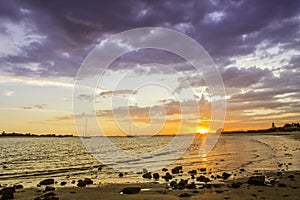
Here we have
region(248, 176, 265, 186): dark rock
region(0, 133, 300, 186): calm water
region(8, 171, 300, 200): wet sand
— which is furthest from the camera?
region(0, 133, 300, 186): calm water

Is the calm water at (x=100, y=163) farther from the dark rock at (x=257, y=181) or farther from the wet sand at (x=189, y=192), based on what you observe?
the dark rock at (x=257, y=181)

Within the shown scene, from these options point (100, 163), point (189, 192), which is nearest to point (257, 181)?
point (189, 192)

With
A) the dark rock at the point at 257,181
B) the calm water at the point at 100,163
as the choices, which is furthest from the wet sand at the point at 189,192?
the calm water at the point at 100,163

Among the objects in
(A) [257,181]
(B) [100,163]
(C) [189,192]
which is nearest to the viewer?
(C) [189,192]

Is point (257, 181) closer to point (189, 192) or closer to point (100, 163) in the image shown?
point (189, 192)

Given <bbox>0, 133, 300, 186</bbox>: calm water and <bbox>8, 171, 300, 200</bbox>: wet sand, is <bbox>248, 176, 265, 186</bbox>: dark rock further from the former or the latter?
<bbox>0, 133, 300, 186</bbox>: calm water

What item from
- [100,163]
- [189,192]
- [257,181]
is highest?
[257,181]

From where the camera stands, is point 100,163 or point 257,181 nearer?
point 257,181

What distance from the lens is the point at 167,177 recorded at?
31.4 metres

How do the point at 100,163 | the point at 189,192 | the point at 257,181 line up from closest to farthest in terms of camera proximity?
the point at 189,192 → the point at 257,181 → the point at 100,163

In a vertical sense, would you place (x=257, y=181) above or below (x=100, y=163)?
above

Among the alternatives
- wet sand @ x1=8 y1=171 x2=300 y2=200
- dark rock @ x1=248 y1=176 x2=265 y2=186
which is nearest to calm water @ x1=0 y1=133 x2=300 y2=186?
wet sand @ x1=8 y1=171 x2=300 y2=200

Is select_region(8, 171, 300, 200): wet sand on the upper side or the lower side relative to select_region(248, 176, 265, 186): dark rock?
lower

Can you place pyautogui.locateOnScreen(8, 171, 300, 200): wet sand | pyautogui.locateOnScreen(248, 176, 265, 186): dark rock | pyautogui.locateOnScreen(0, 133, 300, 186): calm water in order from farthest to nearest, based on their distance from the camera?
pyautogui.locateOnScreen(0, 133, 300, 186): calm water
pyautogui.locateOnScreen(248, 176, 265, 186): dark rock
pyautogui.locateOnScreen(8, 171, 300, 200): wet sand
